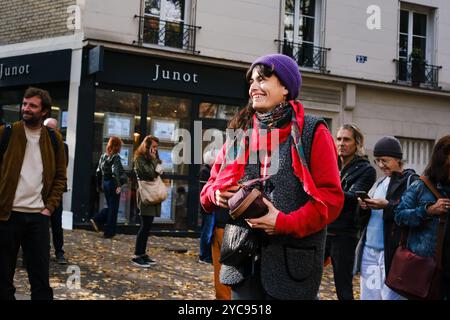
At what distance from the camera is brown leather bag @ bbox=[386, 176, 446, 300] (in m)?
4.23

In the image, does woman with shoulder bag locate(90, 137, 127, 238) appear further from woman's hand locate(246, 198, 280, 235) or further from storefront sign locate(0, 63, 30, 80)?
woman's hand locate(246, 198, 280, 235)

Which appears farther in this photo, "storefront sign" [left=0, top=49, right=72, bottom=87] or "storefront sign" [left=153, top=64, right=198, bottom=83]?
"storefront sign" [left=153, top=64, right=198, bottom=83]

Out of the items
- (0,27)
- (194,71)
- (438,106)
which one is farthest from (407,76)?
(0,27)

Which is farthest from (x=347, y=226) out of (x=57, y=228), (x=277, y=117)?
(x=57, y=228)

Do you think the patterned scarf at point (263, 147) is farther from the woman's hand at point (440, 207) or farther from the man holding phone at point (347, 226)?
the man holding phone at point (347, 226)

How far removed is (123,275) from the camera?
8.01 metres

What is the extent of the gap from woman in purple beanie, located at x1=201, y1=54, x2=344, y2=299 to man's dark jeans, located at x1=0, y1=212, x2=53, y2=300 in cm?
245

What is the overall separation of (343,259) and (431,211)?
1.35m

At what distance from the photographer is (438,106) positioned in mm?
17156

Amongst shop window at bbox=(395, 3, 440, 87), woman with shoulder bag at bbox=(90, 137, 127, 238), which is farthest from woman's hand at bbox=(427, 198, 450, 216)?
shop window at bbox=(395, 3, 440, 87)

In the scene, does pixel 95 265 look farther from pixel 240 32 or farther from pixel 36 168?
pixel 240 32

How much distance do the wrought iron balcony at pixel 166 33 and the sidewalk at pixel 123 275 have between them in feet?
15.9

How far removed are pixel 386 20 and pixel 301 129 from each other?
48.5 feet

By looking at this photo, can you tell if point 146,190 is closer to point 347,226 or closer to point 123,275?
point 123,275
